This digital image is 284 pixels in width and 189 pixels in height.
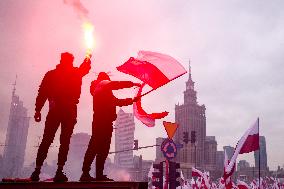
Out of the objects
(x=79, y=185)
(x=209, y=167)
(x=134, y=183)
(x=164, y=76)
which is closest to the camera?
(x=79, y=185)

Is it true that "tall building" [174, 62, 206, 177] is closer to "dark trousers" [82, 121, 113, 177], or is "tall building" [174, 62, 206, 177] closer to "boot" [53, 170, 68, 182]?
"dark trousers" [82, 121, 113, 177]

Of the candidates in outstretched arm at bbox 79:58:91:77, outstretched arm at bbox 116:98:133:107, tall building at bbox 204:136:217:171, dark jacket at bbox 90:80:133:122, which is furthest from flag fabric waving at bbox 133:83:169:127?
tall building at bbox 204:136:217:171

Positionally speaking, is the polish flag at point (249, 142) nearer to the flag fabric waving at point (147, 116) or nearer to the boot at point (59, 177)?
the flag fabric waving at point (147, 116)

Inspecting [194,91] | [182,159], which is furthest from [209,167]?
[194,91]

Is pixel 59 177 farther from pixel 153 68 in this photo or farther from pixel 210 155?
pixel 210 155

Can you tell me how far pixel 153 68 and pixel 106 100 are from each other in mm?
1467

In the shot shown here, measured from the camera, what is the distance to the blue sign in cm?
1276

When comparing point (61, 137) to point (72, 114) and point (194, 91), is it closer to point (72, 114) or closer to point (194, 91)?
point (72, 114)

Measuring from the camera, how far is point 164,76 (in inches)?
302

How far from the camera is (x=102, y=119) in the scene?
711 centimetres

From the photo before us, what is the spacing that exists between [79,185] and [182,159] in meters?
163

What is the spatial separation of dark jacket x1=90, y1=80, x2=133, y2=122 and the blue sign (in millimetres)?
5825

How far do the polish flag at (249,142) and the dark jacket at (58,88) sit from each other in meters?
10.4

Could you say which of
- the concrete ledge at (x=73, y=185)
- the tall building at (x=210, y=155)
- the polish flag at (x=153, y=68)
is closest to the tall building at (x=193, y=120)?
the tall building at (x=210, y=155)
